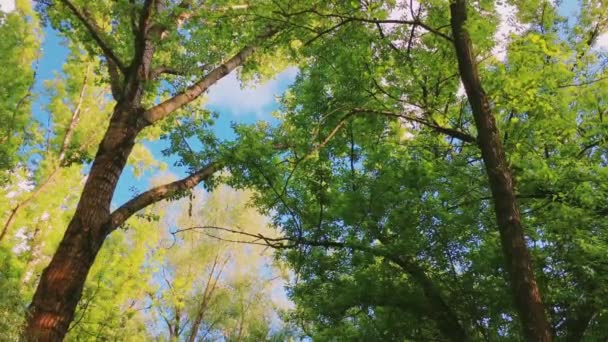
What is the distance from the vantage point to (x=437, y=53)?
22.6 feet

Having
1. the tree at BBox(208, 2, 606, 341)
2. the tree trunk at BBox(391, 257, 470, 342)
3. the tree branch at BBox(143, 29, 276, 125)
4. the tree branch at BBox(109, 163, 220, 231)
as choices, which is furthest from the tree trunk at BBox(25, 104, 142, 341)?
the tree trunk at BBox(391, 257, 470, 342)

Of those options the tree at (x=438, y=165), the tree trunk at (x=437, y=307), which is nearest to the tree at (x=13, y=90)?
the tree at (x=438, y=165)

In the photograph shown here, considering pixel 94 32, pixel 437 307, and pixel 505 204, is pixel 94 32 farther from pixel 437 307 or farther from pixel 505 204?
pixel 437 307

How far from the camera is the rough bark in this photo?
3.91m

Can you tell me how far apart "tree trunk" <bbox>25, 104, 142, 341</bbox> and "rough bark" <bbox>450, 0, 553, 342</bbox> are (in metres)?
4.85

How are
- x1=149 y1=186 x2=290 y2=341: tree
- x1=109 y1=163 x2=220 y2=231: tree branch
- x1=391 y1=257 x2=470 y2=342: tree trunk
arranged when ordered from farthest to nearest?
x1=149 y1=186 x2=290 y2=341: tree < x1=391 y1=257 x2=470 y2=342: tree trunk < x1=109 y1=163 x2=220 y2=231: tree branch

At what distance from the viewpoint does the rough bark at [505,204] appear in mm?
3906

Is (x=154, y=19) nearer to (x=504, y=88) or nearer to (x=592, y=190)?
(x=504, y=88)

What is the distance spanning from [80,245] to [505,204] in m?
5.00

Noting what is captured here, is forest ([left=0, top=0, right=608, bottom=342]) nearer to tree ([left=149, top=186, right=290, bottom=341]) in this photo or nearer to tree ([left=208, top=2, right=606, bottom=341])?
tree ([left=208, top=2, right=606, bottom=341])

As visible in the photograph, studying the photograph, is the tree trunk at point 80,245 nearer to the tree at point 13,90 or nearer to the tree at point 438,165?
the tree at point 438,165

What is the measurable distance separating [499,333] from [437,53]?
14.4 ft

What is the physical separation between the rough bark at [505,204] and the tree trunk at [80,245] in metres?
4.85

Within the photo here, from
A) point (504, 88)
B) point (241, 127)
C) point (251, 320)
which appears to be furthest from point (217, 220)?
point (504, 88)
